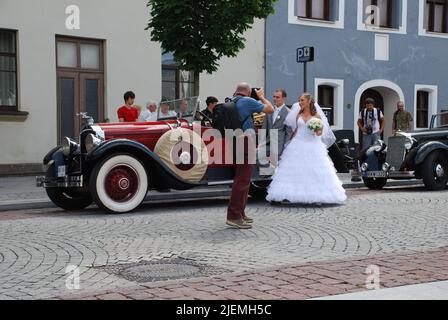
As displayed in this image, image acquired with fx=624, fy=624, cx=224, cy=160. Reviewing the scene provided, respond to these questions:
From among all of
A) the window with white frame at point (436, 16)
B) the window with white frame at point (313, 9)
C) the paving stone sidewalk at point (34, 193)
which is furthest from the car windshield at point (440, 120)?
the window with white frame at point (436, 16)

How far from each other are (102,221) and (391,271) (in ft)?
14.1

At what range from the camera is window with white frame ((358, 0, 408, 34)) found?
20469 millimetres

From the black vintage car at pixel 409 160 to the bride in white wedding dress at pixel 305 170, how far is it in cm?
262

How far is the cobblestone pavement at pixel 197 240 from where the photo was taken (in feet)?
16.6

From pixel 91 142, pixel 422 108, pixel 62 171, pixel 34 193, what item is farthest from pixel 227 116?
pixel 422 108

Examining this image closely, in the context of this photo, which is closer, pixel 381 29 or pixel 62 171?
pixel 62 171

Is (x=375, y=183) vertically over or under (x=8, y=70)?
under

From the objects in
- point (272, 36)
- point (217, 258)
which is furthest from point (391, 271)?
point (272, 36)

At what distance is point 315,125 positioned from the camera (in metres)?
9.70

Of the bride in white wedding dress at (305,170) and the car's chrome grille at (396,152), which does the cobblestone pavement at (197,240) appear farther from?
the car's chrome grille at (396,152)

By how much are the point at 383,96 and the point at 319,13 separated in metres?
4.01

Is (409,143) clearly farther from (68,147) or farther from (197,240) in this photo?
(197,240)

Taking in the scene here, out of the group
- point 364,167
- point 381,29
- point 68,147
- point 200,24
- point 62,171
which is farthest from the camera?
point 381,29
